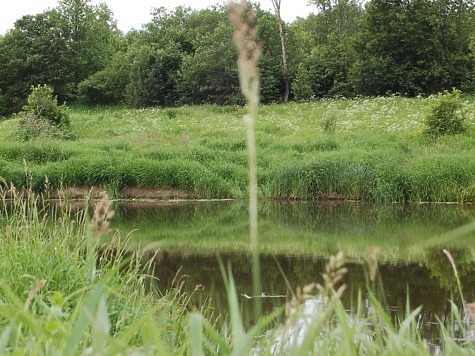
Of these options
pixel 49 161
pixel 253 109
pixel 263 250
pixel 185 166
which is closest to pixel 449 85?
pixel 185 166

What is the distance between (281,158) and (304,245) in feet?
24.9

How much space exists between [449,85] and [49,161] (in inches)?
701

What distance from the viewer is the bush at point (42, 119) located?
1972 cm

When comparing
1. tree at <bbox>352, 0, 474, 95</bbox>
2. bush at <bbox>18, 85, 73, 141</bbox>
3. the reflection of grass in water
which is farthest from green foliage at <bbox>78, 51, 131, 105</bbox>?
the reflection of grass in water

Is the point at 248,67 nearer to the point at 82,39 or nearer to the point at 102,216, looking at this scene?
the point at 102,216

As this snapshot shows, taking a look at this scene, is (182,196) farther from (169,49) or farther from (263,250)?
(169,49)

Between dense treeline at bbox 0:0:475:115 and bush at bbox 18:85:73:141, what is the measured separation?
25.4 feet

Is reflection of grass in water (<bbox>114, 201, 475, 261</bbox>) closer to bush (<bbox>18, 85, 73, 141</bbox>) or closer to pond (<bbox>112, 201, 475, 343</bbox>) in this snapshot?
pond (<bbox>112, 201, 475, 343</bbox>)

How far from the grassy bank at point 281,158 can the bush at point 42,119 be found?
81 centimetres

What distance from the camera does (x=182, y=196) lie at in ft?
50.6

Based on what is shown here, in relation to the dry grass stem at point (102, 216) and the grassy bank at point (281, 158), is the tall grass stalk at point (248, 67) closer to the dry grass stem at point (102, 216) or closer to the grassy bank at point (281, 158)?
the dry grass stem at point (102, 216)

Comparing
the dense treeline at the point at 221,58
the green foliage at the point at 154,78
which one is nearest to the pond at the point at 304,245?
the dense treeline at the point at 221,58

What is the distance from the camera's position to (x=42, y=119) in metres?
20.3

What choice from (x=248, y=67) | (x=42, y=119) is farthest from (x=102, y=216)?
(x=42, y=119)
